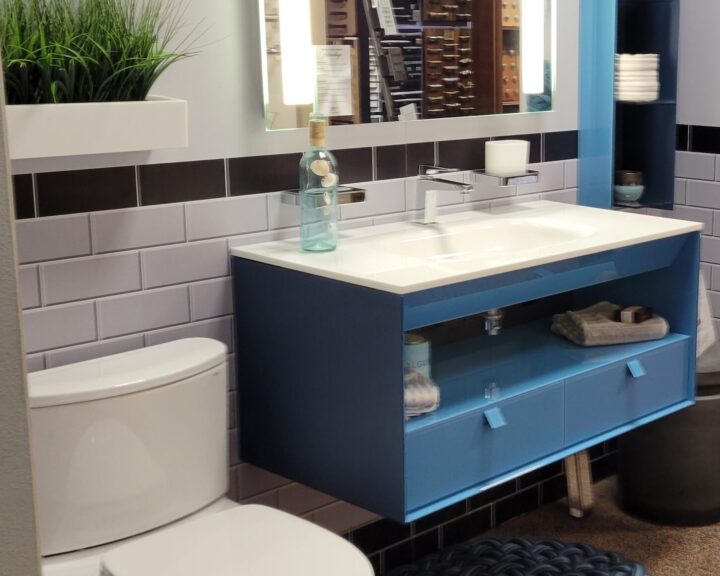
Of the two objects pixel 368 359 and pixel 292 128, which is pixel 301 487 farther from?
pixel 292 128

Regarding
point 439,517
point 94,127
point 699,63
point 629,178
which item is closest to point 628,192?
point 629,178

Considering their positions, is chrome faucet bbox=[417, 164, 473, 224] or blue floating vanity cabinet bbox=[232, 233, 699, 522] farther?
chrome faucet bbox=[417, 164, 473, 224]

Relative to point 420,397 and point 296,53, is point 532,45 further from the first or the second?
point 420,397

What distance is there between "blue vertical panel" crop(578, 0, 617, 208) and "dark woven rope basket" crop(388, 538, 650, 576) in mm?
1030

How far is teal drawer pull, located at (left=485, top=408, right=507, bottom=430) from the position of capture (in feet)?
7.32

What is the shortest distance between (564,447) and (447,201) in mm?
761

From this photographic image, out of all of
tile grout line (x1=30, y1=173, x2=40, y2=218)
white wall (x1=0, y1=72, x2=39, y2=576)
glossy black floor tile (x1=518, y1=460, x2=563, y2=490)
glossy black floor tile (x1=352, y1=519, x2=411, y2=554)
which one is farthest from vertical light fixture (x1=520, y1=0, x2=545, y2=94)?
white wall (x1=0, y1=72, x2=39, y2=576)

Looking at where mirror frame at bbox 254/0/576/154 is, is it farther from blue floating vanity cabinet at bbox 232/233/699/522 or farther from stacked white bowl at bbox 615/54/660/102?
blue floating vanity cabinet at bbox 232/233/699/522

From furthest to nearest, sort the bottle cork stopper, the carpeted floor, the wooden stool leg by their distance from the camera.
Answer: the wooden stool leg < the carpeted floor < the bottle cork stopper

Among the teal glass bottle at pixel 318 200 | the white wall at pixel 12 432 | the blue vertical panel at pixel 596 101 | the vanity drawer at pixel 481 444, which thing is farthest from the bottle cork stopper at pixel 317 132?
the white wall at pixel 12 432

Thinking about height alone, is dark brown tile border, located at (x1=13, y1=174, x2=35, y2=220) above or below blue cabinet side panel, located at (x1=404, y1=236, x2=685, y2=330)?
above

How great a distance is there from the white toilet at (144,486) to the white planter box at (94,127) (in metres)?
0.43

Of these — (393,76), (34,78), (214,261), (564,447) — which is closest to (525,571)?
(564,447)

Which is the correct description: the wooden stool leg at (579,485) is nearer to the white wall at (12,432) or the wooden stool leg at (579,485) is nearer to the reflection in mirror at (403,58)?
the reflection in mirror at (403,58)
